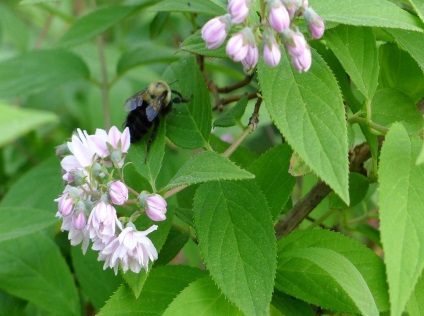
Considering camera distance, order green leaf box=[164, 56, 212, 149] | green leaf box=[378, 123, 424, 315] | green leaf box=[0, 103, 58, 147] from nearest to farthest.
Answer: green leaf box=[0, 103, 58, 147] → green leaf box=[378, 123, 424, 315] → green leaf box=[164, 56, 212, 149]

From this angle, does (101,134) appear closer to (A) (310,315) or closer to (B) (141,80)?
(A) (310,315)

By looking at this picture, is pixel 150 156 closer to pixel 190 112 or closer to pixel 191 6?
pixel 190 112

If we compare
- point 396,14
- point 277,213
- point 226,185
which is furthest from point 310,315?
point 396,14

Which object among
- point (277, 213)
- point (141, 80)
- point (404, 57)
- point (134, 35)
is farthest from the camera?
point (134, 35)

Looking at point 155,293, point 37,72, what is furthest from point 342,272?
point 37,72

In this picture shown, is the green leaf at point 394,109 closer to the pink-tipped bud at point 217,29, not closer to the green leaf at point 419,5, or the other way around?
the green leaf at point 419,5

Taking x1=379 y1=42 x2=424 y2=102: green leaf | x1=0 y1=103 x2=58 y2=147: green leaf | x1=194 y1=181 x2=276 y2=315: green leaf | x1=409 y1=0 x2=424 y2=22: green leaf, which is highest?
x1=0 y1=103 x2=58 y2=147: green leaf

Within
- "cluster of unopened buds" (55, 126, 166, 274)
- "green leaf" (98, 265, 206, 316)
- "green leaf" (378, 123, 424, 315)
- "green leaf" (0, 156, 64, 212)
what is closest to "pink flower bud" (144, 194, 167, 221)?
"cluster of unopened buds" (55, 126, 166, 274)

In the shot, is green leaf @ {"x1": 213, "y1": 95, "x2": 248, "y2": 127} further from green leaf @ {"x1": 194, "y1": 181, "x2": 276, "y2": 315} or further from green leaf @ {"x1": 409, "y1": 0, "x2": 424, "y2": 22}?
green leaf @ {"x1": 409, "y1": 0, "x2": 424, "y2": 22}
